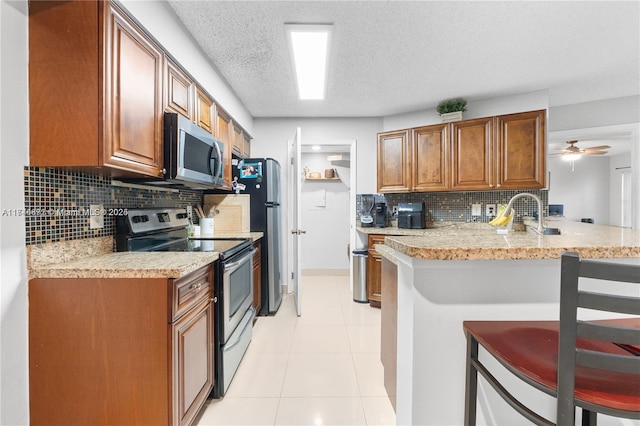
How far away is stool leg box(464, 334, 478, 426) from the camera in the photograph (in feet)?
3.02

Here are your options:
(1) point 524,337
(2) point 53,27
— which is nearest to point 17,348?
(2) point 53,27

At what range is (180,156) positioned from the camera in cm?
167

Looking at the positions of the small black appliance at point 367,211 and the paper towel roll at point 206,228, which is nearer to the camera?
the paper towel roll at point 206,228

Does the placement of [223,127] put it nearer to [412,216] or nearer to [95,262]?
[95,262]

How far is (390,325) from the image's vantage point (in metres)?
1.48

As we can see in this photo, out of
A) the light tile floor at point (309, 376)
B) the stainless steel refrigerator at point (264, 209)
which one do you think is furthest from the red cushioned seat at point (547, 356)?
the stainless steel refrigerator at point (264, 209)

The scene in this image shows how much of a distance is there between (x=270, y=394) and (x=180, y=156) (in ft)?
5.17

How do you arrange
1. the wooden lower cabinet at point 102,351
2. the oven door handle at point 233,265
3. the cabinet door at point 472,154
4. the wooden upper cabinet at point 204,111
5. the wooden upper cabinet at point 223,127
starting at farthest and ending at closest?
the cabinet door at point 472,154
the wooden upper cabinet at point 223,127
the wooden upper cabinet at point 204,111
the oven door handle at point 233,265
the wooden lower cabinet at point 102,351

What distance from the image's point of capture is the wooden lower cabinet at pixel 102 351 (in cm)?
117

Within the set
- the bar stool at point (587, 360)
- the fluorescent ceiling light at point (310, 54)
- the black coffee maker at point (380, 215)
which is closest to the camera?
the bar stool at point (587, 360)

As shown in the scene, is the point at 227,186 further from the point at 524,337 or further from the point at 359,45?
the point at 524,337

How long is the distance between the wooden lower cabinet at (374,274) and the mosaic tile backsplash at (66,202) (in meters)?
2.32

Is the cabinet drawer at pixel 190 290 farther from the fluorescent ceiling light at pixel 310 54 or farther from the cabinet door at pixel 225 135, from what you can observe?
the fluorescent ceiling light at pixel 310 54

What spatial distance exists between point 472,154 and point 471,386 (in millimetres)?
2608
